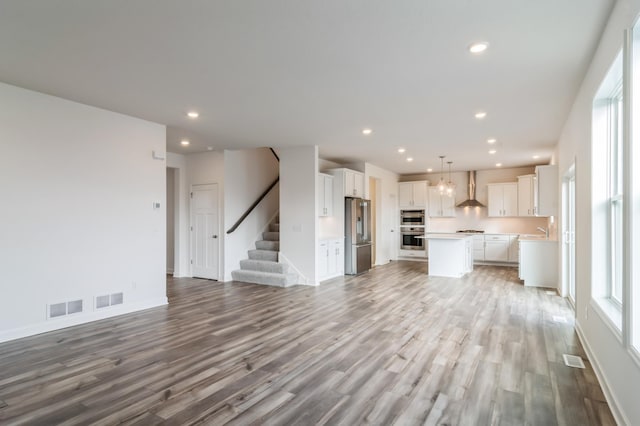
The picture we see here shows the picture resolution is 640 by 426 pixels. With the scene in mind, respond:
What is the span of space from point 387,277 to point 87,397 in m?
6.12

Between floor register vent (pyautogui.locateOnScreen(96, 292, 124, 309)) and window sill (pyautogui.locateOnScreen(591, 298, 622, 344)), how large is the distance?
17.7 ft

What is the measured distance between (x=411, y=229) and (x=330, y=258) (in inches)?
176

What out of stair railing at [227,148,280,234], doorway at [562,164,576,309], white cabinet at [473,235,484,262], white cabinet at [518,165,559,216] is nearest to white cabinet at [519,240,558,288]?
white cabinet at [518,165,559,216]

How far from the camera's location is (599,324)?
2.82 meters

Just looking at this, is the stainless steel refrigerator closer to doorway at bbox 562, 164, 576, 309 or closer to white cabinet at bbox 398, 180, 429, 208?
white cabinet at bbox 398, 180, 429, 208

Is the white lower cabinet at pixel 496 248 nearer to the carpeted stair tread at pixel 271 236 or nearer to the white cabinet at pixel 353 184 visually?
the white cabinet at pixel 353 184

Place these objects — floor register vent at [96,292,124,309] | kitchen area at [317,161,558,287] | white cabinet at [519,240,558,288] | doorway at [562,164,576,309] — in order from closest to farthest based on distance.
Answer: floor register vent at [96,292,124,309] → doorway at [562,164,576,309] → white cabinet at [519,240,558,288] → kitchen area at [317,161,558,287]

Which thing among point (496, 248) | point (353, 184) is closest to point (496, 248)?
point (496, 248)

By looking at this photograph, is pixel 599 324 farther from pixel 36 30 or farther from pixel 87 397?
pixel 36 30

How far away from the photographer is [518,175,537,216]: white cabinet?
9227mm

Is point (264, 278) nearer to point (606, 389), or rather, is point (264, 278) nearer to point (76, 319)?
point (76, 319)

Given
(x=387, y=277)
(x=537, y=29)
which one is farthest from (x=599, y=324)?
(x=387, y=277)

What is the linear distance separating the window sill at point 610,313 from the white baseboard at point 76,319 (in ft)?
17.6

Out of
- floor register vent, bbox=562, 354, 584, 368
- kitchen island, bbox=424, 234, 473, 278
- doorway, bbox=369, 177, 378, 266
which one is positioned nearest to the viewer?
floor register vent, bbox=562, 354, 584, 368
